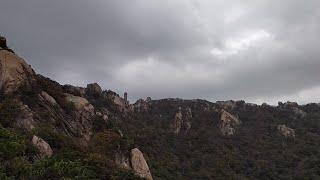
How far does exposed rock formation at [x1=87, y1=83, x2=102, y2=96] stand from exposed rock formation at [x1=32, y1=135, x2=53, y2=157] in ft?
258

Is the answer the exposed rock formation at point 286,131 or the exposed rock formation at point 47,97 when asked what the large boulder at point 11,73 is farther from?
the exposed rock formation at point 286,131

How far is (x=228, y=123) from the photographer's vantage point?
18262 cm

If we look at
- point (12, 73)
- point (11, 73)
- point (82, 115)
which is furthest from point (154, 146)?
point (11, 73)

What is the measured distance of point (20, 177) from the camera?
45625 millimetres

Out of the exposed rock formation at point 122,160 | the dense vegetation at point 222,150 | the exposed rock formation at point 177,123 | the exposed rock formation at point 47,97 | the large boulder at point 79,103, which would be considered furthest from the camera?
the exposed rock formation at point 177,123

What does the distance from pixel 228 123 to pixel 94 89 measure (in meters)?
63.9

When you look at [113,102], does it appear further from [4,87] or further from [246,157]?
[4,87]

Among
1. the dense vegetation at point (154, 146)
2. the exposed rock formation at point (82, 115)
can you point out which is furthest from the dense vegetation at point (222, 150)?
the exposed rock formation at point (82, 115)

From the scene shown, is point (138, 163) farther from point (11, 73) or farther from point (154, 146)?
point (154, 146)

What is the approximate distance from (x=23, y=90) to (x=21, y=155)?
1529 cm

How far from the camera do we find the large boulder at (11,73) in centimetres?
6331

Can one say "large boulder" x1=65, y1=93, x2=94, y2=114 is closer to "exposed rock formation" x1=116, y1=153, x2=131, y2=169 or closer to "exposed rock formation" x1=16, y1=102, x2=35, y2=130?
"exposed rock formation" x1=116, y1=153, x2=131, y2=169

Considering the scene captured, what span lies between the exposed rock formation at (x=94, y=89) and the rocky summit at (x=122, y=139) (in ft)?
0.88

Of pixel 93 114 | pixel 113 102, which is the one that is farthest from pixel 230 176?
pixel 93 114
